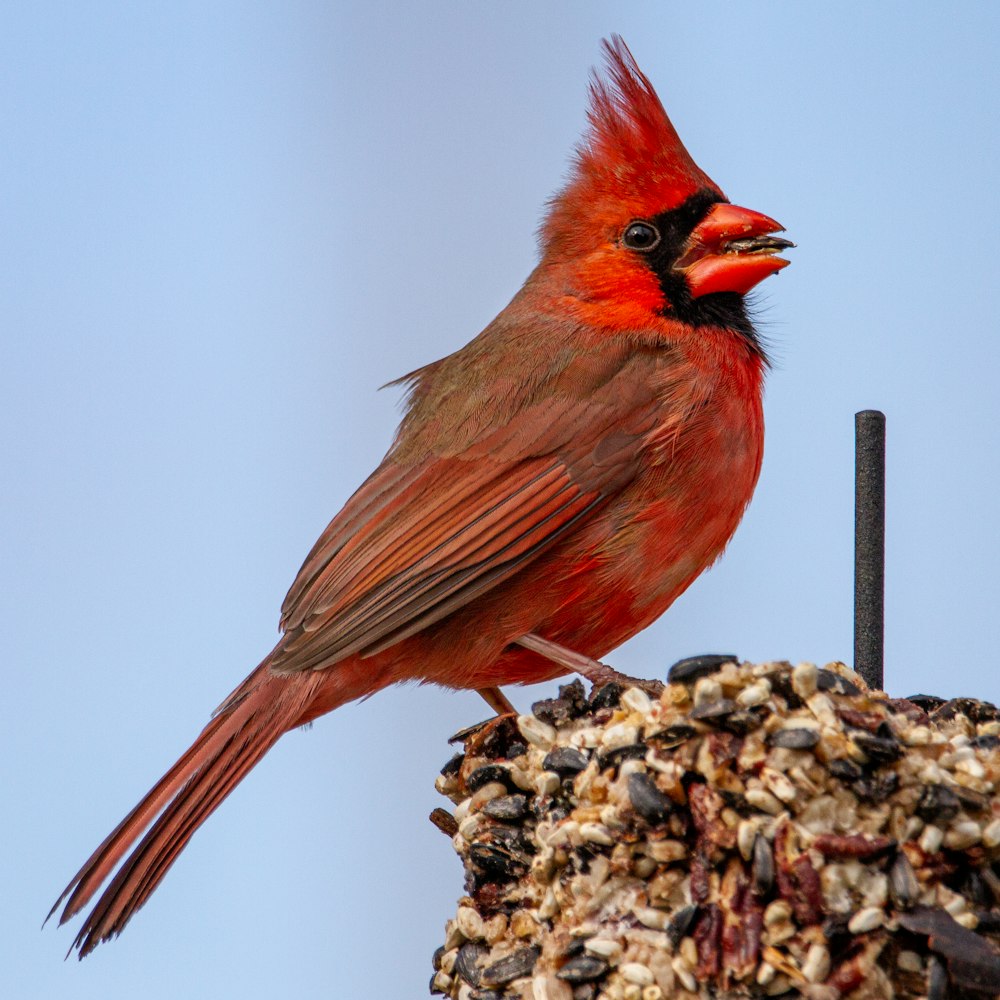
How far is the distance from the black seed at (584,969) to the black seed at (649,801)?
0.18 meters

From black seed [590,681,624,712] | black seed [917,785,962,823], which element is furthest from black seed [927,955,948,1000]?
black seed [590,681,624,712]

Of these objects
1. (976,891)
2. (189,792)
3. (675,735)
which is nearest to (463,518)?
(189,792)

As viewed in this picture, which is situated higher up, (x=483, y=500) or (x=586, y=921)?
(x=483, y=500)

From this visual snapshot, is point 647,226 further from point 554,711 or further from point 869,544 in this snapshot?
point 554,711

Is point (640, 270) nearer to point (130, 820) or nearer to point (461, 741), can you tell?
point (461, 741)

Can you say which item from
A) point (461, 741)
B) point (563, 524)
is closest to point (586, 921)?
point (461, 741)

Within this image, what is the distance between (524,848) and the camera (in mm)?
2023

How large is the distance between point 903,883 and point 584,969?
0.39m

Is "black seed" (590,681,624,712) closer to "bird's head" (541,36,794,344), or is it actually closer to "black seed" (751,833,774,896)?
"black seed" (751,833,774,896)

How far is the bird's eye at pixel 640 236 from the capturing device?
10.1ft

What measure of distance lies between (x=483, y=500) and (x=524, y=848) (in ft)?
2.73

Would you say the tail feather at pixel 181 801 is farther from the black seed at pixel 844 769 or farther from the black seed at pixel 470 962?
the black seed at pixel 844 769

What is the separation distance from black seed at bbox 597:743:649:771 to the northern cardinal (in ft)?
2.33

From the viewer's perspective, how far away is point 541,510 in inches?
105
